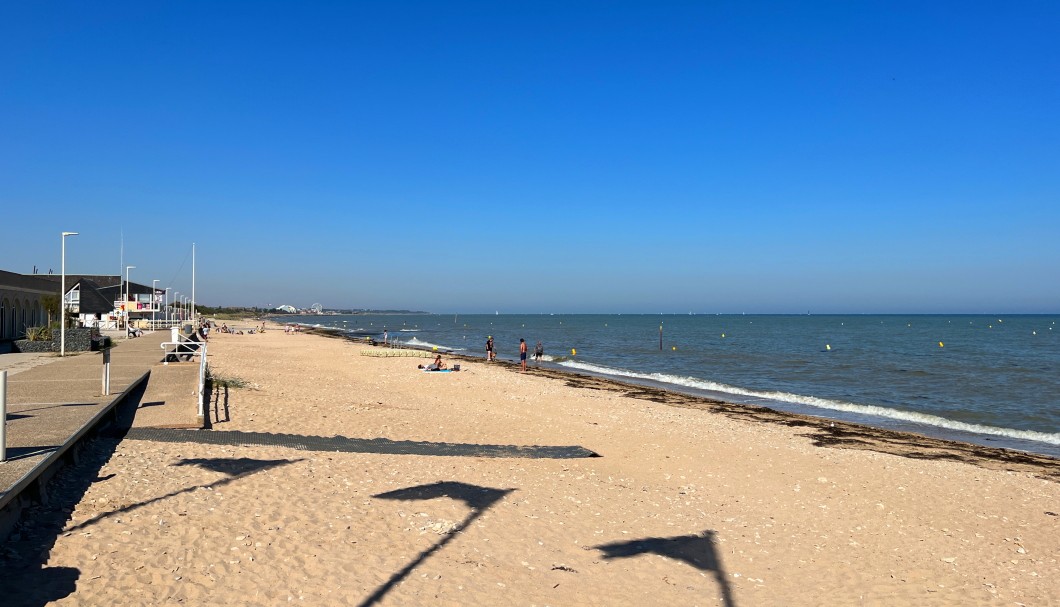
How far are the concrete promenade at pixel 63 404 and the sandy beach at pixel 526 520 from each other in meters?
0.43

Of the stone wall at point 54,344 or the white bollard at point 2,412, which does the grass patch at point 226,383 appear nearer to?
the white bollard at point 2,412

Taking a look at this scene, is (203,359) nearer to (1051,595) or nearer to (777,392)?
(1051,595)

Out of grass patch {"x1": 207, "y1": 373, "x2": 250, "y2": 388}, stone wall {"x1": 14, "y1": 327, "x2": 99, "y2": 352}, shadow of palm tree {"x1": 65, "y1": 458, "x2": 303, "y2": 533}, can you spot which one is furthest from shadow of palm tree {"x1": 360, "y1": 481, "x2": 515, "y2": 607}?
stone wall {"x1": 14, "y1": 327, "x2": 99, "y2": 352}

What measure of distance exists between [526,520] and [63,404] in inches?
320

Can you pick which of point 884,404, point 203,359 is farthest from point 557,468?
point 884,404

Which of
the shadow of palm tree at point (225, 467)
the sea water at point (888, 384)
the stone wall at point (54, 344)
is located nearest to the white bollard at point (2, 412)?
the shadow of palm tree at point (225, 467)

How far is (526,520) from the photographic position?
7.45 metres

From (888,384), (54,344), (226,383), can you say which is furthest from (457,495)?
(888,384)

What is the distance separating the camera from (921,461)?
12.8 metres

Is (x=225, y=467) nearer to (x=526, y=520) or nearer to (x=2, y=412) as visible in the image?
(x=2, y=412)

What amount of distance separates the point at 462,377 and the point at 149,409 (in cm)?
1318

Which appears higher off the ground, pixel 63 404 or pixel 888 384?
pixel 63 404

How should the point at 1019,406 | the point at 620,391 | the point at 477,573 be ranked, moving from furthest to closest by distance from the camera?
the point at 620,391, the point at 1019,406, the point at 477,573

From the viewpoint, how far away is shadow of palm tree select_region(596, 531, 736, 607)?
6.53 metres
